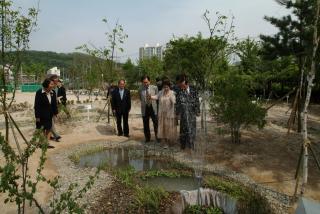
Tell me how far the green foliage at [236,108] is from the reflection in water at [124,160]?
189 centimetres

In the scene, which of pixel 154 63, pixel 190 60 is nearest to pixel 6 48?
pixel 190 60

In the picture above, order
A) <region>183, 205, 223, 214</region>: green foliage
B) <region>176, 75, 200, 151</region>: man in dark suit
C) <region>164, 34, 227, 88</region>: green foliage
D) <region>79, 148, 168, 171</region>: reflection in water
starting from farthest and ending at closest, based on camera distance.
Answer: <region>164, 34, 227, 88</region>: green foliage, <region>176, 75, 200, 151</region>: man in dark suit, <region>79, 148, 168, 171</region>: reflection in water, <region>183, 205, 223, 214</region>: green foliage

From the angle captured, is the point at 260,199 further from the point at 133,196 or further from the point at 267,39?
the point at 267,39

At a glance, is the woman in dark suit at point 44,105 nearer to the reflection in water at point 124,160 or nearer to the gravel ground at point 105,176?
the gravel ground at point 105,176

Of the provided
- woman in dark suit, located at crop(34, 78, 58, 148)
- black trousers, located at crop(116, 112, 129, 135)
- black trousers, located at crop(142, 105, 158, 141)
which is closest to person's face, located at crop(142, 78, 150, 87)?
black trousers, located at crop(142, 105, 158, 141)

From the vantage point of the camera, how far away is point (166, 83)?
28.6 ft

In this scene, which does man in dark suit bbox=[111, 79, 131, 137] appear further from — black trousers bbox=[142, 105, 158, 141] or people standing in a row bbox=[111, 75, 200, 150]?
black trousers bbox=[142, 105, 158, 141]

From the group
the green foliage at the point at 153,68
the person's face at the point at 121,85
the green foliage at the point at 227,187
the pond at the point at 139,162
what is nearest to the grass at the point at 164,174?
the pond at the point at 139,162

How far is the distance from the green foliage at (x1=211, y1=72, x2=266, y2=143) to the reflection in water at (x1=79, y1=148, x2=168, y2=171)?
1.89 metres

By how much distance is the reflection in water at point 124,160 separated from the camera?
300 inches

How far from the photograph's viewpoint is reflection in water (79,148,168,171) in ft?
25.0

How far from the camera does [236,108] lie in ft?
27.3

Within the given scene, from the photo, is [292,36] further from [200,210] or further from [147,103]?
[200,210]

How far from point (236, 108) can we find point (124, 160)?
266cm
